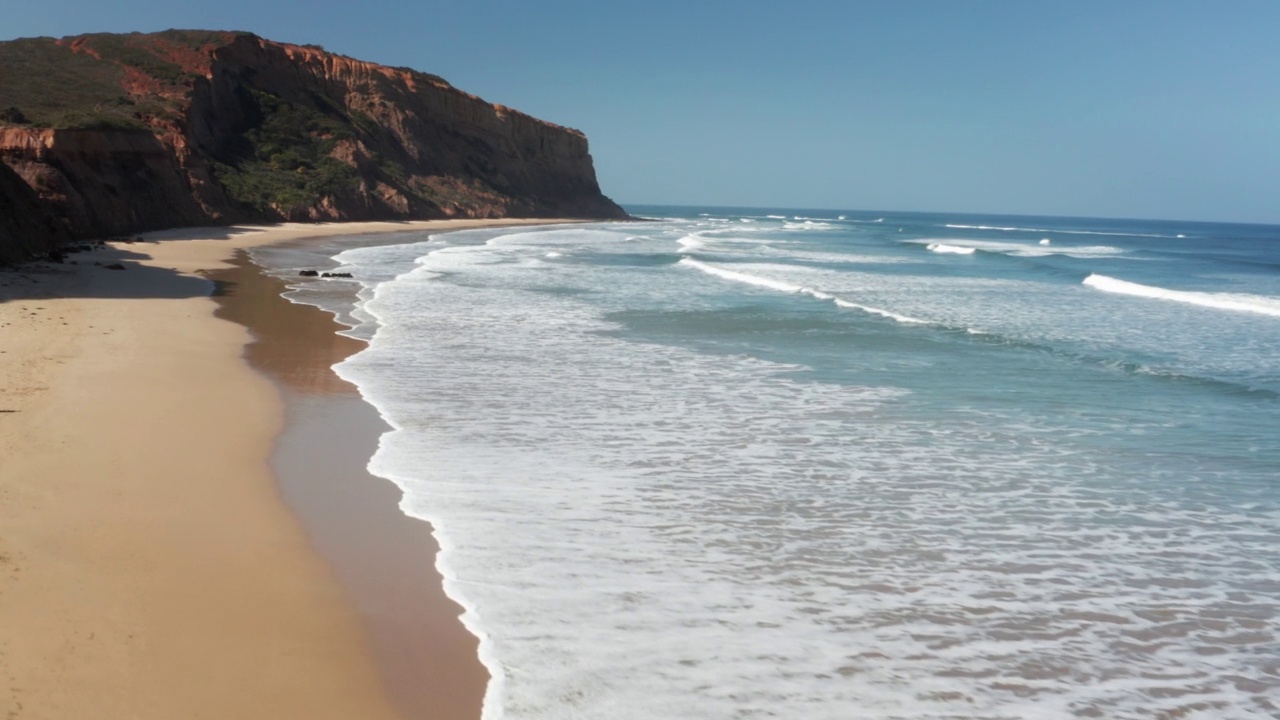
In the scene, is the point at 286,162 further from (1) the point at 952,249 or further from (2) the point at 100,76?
(1) the point at 952,249

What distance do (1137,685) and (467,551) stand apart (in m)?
3.56

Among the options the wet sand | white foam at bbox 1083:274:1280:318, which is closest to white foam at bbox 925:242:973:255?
white foam at bbox 1083:274:1280:318

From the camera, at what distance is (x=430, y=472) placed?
7.51 metres

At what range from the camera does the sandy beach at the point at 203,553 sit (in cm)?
407

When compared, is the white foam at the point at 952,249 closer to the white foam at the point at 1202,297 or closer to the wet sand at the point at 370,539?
the white foam at the point at 1202,297

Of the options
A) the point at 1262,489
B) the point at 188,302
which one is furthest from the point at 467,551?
the point at 188,302

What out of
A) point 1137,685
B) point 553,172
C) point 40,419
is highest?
point 553,172

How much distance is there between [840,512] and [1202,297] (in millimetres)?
24134

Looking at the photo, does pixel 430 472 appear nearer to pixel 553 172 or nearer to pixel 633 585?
pixel 633 585

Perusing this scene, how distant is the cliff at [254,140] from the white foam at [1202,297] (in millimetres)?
27689

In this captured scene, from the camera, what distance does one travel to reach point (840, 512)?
6879 mm

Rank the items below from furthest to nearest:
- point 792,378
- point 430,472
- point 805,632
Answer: point 792,378 → point 430,472 → point 805,632

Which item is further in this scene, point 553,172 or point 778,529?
point 553,172

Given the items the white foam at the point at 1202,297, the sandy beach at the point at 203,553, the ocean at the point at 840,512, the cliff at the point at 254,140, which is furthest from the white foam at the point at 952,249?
the sandy beach at the point at 203,553
